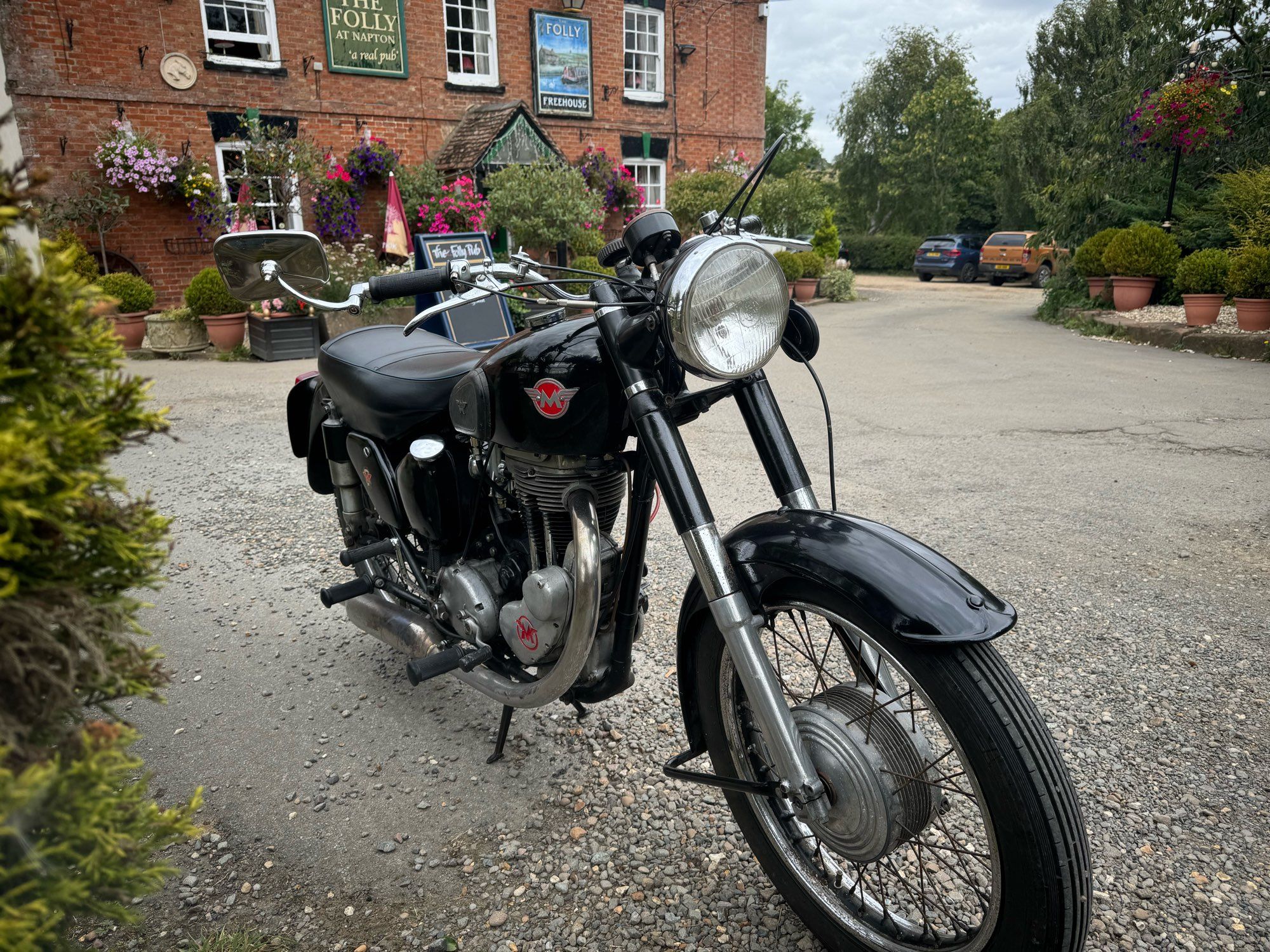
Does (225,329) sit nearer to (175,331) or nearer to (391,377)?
(175,331)

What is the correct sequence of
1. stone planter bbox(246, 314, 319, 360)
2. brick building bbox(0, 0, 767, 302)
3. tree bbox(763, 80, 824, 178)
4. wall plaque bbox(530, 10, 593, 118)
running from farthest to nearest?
tree bbox(763, 80, 824, 178), wall plaque bbox(530, 10, 593, 118), brick building bbox(0, 0, 767, 302), stone planter bbox(246, 314, 319, 360)

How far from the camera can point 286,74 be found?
12.2 meters

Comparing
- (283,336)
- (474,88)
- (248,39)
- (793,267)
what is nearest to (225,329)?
(283,336)

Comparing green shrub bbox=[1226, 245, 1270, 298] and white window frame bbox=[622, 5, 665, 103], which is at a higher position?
white window frame bbox=[622, 5, 665, 103]

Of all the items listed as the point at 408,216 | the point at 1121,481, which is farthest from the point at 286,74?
the point at 1121,481

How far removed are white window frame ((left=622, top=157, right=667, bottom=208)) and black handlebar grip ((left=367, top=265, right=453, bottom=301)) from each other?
1424 centimetres

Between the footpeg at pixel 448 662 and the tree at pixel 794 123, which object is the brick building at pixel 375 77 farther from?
the tree at pixel 794 123

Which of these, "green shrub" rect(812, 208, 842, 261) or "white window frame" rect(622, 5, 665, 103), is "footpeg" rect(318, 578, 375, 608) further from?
"green shrub" rect(812, 208, 842, 261)

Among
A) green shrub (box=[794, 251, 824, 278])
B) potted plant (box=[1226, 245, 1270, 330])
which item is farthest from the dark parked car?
potted plant (box=[1226, 245, 1270, 330])

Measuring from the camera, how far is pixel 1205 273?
9898mm

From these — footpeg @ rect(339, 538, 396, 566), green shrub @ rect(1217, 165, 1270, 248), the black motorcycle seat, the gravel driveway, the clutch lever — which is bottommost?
the gravel driveway

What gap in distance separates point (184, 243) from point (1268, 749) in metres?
12.9

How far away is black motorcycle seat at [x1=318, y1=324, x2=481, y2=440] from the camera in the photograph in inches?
99.7

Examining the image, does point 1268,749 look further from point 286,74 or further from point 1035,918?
point 286,74
